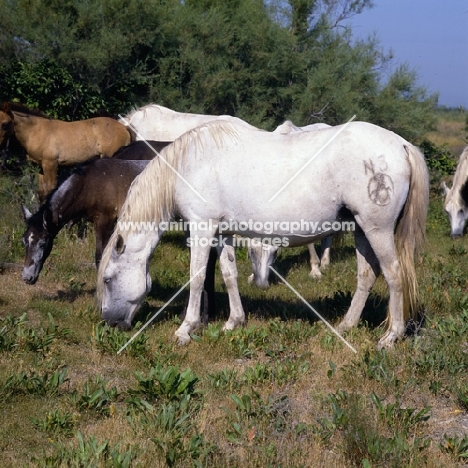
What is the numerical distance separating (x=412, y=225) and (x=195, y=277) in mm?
1923

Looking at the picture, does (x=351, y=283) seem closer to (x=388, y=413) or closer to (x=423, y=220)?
(x=423, y=220)

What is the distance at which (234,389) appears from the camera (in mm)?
4762

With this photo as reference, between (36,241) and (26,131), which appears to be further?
(26,131)

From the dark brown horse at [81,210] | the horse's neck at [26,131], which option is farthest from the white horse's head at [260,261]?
the horse's neck at [26,131]

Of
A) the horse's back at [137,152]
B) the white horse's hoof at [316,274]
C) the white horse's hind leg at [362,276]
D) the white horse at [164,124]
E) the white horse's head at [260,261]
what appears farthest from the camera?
the white horse at [164,124]

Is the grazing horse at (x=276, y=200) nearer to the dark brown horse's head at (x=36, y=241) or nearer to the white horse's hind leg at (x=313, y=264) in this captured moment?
the dark brown horse's head at (x=36, y=241)

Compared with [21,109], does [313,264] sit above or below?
below

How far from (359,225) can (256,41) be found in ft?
30.3

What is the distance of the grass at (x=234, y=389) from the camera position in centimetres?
376

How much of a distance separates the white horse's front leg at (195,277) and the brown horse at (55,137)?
14.0 feet

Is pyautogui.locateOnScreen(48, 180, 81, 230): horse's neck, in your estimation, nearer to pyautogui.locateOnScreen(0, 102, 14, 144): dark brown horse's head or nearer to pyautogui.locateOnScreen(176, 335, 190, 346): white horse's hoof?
pyautogui.locateOnScreen(176, 335, 190, 346): white horse's hoof

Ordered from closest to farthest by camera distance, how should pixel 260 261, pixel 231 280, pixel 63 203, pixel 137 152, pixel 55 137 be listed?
pixel 231 280
pixel 63 203
pixel 260 261
pixel 137 152
pixel 55 137

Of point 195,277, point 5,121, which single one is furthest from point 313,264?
point 5,121

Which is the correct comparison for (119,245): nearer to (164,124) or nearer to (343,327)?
(343,327)
